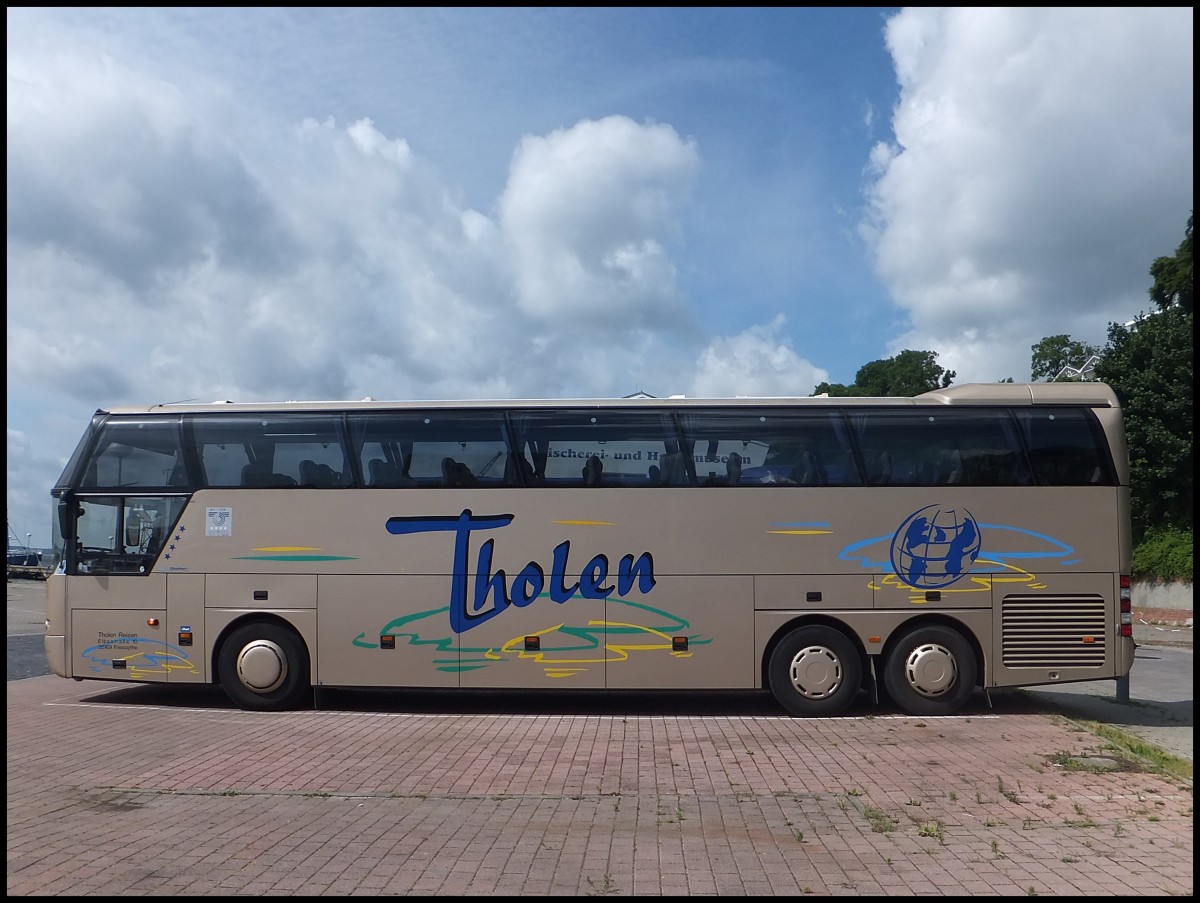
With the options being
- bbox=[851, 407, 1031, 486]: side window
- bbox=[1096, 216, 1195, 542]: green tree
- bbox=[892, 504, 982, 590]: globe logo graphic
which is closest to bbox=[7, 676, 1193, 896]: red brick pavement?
bbox=[892, 504, 982, 590]: globe logo graphic

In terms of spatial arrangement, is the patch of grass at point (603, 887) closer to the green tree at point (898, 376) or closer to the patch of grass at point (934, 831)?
the patch of grass at point (934, 831)

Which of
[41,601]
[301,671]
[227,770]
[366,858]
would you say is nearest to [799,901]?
[366,858]

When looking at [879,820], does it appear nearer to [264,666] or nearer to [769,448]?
[769,448]

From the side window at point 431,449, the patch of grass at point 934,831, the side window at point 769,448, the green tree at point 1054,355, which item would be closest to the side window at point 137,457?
the side window at point 431,449

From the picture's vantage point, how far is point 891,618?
10.9 metres

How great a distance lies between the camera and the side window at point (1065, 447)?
35.7ft

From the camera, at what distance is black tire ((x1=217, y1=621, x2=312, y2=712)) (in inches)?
445

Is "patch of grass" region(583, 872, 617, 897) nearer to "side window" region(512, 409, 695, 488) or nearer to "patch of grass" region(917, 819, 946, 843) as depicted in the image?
"patch of grass" region(917, 819, 946, 843)

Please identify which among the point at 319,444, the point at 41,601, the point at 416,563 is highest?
the point at 319,444

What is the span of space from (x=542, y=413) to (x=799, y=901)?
6838 millimetres

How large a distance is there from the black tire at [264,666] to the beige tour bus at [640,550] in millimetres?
27

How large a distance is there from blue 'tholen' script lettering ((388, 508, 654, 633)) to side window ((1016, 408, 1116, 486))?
449cm

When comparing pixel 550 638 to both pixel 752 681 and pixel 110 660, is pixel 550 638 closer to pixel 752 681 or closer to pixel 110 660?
pixel 752 681

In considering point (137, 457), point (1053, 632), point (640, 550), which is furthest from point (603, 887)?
point (137, 457)
